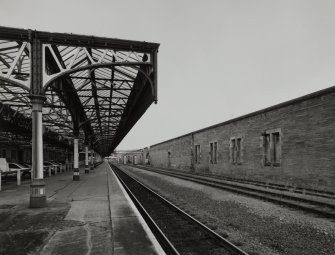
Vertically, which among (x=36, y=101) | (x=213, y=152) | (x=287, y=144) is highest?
(x=36, y=101)

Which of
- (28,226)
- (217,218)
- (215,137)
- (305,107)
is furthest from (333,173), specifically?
(215,137)

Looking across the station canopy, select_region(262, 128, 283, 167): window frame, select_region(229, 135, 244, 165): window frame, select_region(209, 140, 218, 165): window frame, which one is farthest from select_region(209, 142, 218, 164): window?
the station canopy

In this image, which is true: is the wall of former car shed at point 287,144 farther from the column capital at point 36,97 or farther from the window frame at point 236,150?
the column capital at point 36,97

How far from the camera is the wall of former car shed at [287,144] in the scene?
13.2 metres

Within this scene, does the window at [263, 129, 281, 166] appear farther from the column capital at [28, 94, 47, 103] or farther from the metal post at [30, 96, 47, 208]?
the column capital at [28, 94, 47, 103]

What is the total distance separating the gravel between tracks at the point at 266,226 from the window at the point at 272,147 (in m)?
6.15

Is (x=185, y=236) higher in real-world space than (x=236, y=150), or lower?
lower

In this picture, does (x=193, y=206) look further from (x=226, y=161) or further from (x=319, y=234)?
(x=226, y=161)

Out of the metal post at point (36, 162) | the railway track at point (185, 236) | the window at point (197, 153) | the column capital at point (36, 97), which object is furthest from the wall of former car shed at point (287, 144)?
the column capital at point (36, 97)

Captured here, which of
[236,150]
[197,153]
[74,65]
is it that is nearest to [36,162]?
[74,65]

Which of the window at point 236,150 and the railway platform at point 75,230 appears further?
the window at point 236,150

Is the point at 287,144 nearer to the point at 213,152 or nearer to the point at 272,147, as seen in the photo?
the point at 272,147

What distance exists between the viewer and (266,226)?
7883mm

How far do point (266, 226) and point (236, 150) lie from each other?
50.1 ft
